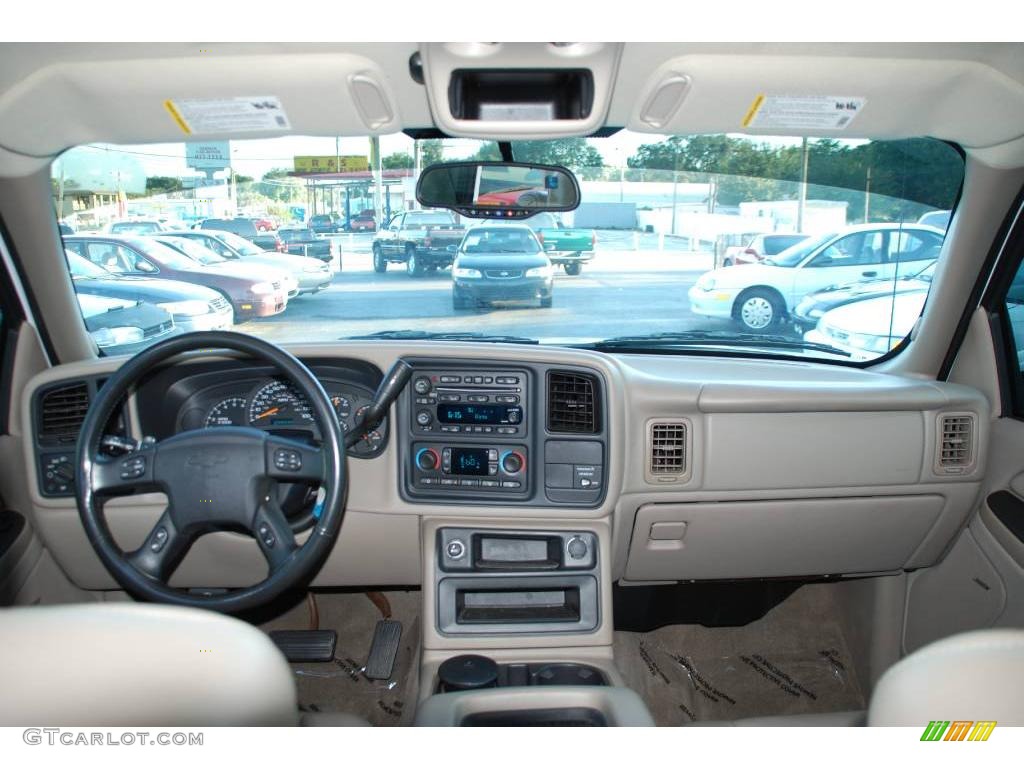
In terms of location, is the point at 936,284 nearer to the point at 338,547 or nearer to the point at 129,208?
the point at 338,547

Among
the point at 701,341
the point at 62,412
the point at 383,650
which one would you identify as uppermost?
the point at 701,341

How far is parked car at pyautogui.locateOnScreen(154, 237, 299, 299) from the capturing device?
3.00 metres

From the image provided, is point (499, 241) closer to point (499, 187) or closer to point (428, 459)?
point (499, 187)

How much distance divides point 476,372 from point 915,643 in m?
2.29

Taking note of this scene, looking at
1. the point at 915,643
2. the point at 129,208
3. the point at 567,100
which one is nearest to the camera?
the point at 567,100

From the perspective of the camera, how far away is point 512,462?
2.83 m

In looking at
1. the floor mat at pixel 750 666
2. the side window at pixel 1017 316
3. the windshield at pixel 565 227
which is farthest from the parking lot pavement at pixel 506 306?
the floor mat at pixel 750 666

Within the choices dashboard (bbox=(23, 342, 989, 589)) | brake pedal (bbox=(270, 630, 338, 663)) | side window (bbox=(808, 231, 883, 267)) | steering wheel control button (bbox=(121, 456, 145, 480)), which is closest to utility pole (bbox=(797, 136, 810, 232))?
side window (bbox=(808, 231, 883, 267))

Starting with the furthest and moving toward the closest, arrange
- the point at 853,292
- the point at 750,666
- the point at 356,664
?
the point at 750,666
the point at 356,664
the point at 853,292

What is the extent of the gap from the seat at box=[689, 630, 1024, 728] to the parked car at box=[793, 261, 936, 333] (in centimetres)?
211

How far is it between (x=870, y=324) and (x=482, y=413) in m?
1.76

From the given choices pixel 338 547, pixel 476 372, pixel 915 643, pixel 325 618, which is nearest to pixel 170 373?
pixel 338 547

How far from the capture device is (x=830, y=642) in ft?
12.2

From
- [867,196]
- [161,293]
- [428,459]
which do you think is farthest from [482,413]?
[867,196]
